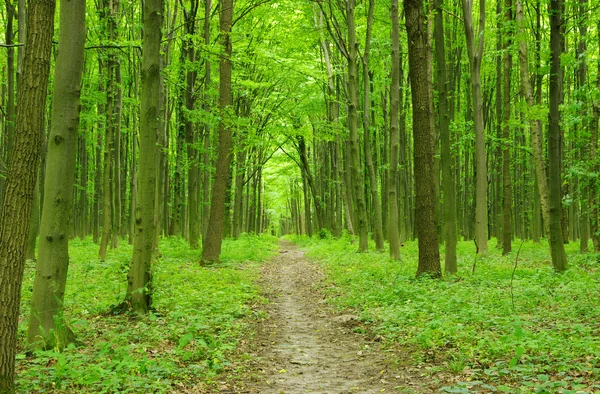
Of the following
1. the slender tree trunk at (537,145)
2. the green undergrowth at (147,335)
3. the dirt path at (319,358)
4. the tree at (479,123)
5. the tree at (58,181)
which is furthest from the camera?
the slender tree trunk at (537,145)

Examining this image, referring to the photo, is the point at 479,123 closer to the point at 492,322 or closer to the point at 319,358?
the point at 492,322

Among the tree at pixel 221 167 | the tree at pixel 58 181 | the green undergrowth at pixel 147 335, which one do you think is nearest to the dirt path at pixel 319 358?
the green undergrowth at pixel 147 335

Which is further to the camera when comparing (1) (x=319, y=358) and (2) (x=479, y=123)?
(2) (x=479, y=123)

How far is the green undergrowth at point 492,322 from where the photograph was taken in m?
4.90

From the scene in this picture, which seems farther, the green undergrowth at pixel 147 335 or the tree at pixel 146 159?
the tree at pixel 146 159

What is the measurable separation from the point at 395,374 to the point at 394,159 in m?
10.3

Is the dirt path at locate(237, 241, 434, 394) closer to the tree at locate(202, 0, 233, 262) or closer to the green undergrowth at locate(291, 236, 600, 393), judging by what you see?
the green undergrowth at locate(291, 236, 600, 393)

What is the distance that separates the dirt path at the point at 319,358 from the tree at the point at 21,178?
2495 millimetres

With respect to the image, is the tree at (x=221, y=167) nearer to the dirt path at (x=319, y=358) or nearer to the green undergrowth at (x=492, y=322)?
the green undergrowth at (x=492, y=322)

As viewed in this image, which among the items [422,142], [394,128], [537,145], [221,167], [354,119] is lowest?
[221,167]

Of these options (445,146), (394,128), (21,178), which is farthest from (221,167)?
(21,178)

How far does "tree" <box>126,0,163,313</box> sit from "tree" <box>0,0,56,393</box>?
335 centimetres

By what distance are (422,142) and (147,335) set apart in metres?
7.54

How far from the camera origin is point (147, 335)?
6.68 meters
